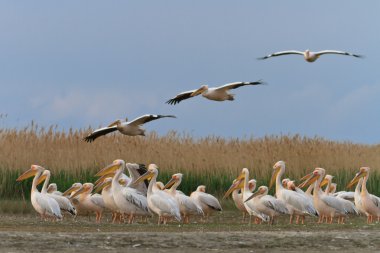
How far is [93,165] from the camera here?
2298 centimetres

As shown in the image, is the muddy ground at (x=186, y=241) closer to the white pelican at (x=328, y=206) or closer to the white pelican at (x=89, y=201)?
the white pelican at (x=328, y=206)

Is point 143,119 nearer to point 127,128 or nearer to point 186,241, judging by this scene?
point 127,128

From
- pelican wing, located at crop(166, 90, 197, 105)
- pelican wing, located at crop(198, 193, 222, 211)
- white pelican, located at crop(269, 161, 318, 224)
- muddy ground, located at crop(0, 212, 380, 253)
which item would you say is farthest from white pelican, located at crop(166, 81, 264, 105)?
muddy ground, located at crop(0, 212, 380, 253)

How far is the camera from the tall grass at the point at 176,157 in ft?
73.9

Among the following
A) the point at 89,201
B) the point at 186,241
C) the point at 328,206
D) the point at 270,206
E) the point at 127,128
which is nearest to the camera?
the point at 186,241

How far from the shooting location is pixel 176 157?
23.8 m

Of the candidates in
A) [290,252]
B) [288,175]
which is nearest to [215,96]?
[288,175]

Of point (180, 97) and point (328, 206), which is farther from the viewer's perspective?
point (180, 97)

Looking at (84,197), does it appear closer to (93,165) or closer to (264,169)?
(93,165)

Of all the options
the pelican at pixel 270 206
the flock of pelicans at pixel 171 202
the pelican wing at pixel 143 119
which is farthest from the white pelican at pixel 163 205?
the pelican wing at pixel 143 119

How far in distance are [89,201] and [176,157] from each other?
21.0ft

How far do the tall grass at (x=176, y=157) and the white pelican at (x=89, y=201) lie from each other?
3420 mm

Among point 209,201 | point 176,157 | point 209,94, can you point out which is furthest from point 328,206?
point 176,157

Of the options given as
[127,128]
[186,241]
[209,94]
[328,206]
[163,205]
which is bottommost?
[186,241]
